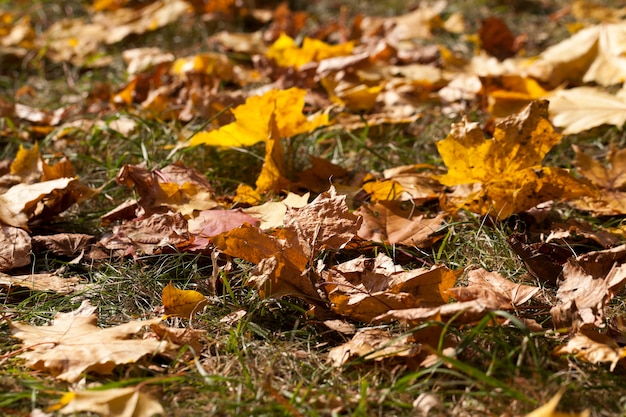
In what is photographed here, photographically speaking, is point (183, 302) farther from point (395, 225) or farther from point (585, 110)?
point (585, 110)

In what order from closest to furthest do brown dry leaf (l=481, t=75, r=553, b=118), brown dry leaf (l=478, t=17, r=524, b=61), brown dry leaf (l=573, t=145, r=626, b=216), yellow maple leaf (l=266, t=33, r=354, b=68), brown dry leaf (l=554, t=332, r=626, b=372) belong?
brown dry leaf (l=554, t=332, r=626, b=372)
brown dry leaf (l=573, t=145, r=626, b=216)
brown dry leaf (l=481, t=75, r=553, b=118)
yellow maple leaf (l=266, t=33, r=354, b=68)
brown dry leaf (l=478, t=17, r=524, b=61)

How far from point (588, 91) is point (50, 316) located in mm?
1718

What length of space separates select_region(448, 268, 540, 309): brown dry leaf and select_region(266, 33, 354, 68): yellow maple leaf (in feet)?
4.79

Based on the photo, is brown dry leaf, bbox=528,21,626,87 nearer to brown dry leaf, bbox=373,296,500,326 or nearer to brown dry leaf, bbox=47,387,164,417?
brown dry leaf, bbox=373,296,500,326

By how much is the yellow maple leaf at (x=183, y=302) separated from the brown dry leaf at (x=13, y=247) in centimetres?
40

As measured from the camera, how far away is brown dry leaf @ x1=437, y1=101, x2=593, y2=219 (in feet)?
5.13

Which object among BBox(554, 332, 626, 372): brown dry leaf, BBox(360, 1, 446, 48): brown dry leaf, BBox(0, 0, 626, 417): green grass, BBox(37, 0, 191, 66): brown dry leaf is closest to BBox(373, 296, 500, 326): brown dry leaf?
BBox(0, 0, 626, 417): green grass

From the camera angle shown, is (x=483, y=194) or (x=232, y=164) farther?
(x=232, y=164)

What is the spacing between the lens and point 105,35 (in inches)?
129

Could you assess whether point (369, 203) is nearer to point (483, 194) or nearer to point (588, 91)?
point (483, 194)

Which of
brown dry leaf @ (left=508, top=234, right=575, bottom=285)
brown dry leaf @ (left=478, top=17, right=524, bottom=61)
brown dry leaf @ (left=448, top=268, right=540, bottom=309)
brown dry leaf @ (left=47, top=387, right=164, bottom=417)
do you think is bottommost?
brown dry leaf @ (left=478, top=17, right=524, bottom=61)

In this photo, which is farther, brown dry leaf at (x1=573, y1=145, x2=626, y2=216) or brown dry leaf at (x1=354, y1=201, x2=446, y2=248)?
brown dry leaf at (x1=573, y1=145, x2=626, y2=216)

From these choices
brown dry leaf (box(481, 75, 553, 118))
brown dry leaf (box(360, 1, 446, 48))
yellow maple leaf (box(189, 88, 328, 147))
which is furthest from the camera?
brown dry leaf (box(360, 1, 446, 48))

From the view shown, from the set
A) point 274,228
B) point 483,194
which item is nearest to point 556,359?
point 483,194
